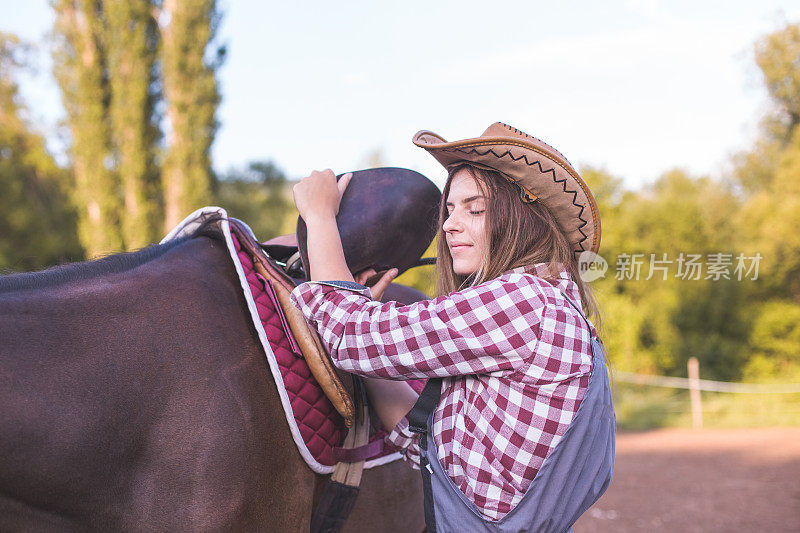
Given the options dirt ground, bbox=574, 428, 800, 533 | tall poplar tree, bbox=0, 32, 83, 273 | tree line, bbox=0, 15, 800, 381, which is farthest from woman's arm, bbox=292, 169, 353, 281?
tall poplar tree, bbox=0, 32, 83, 273

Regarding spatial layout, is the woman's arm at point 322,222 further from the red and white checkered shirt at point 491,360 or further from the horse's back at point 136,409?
the horse's back at point 136,409

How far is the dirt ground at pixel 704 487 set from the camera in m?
5.45

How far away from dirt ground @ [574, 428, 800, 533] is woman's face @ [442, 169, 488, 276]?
200 inches

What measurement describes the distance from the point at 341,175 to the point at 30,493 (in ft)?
3.51

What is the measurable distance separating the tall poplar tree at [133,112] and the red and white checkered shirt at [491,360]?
1194 cm

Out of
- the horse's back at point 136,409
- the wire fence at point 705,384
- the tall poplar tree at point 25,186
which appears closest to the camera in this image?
the horse's back at point 136,409

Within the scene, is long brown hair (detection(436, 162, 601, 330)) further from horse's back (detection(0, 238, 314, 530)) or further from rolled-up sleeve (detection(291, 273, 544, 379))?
horse's back (detection(0, 238, 314, 530))

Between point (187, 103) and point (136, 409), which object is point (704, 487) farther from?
point (187, 103)

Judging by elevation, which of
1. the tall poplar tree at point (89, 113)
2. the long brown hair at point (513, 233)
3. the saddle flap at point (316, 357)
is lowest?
the saddle flap at point (316, 357)

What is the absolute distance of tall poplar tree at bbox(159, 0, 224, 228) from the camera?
464 inches

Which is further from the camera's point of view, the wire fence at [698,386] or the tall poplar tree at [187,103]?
the tall poplar tree at [187,103]

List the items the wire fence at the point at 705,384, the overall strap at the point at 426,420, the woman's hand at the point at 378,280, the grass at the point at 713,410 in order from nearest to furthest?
the overall strap at the point at 426,420 → the woman's hand at the point at 378,280 → the grass at the point at 713,410 → the wire fence at the point at 705,384

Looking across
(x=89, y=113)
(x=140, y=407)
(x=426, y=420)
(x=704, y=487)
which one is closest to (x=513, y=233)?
(x=426, y=420)

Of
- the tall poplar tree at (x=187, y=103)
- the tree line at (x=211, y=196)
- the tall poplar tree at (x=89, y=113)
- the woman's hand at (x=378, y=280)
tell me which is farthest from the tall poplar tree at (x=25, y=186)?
the woman's hand at (x=378, y=280)
